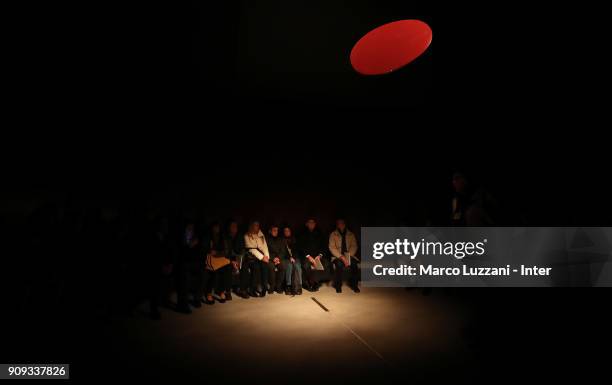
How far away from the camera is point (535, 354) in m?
3.47

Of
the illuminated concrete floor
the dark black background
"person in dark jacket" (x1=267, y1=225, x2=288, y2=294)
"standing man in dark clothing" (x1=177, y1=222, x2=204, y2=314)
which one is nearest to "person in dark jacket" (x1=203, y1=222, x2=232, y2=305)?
"standing man in dark clothing" (x1=177, y1=222, x2=204, y2=314)

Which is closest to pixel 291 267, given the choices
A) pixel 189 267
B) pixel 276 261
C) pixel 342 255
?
pixel 276 261

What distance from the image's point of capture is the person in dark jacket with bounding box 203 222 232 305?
5.34 meters

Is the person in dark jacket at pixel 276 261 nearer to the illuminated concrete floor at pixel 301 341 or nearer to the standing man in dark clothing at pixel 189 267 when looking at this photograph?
the illuminated concrete floor at pixel 301 341

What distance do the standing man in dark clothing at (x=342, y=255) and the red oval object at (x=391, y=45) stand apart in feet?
9.55

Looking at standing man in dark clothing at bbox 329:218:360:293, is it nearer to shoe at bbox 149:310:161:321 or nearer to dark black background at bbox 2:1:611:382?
dark black background at bbox 2:1:611:382

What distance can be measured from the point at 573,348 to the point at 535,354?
0.40 m

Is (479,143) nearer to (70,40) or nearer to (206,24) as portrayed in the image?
(206,24)

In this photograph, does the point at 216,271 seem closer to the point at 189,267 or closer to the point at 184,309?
the point at 189,267

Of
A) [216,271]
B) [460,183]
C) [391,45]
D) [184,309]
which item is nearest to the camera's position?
[391,45]

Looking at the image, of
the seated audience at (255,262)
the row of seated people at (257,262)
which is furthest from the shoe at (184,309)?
the seated audience at (255,262)

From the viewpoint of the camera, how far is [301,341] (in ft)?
12.7

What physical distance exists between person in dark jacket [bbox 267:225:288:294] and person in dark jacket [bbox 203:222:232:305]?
0.65 m

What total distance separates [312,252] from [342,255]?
47 centimetres
